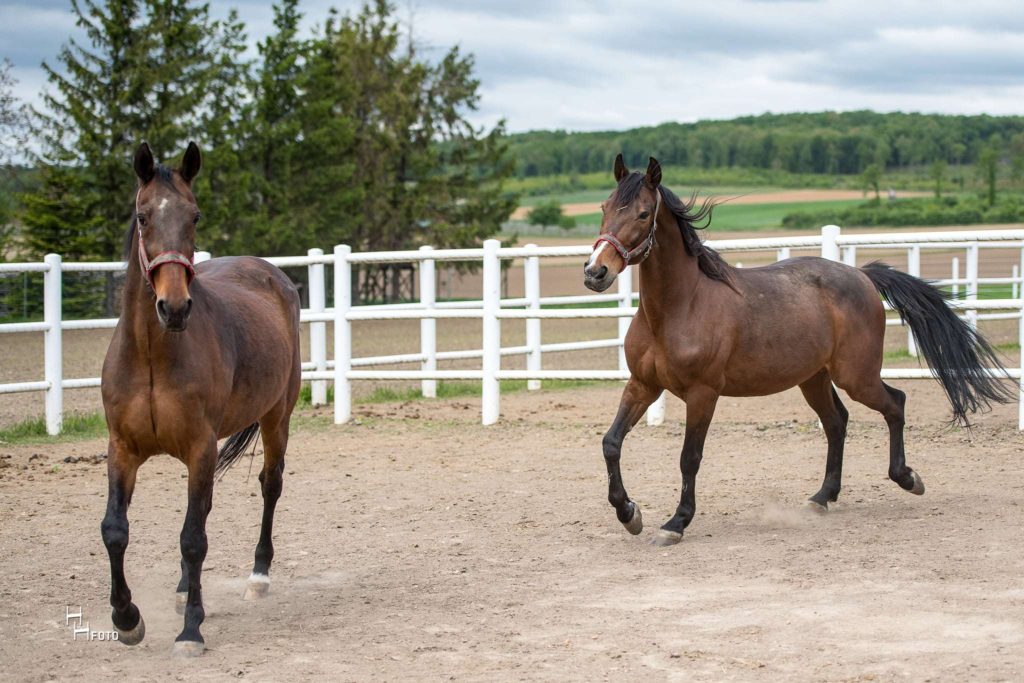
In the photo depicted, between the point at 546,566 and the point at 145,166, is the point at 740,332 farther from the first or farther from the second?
the point at 145,166

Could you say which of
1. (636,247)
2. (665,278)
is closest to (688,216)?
(665,278)

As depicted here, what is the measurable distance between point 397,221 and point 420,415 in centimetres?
2367

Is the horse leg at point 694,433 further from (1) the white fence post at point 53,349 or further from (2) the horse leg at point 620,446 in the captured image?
(1) the white fence post at point 53,349

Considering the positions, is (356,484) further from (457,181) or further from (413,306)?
(457,181)

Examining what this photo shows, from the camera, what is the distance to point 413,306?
11289 mm

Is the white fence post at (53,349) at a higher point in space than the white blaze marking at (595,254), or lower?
lower

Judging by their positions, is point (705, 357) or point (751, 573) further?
point (705, 357)

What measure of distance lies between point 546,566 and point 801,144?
8100 cm

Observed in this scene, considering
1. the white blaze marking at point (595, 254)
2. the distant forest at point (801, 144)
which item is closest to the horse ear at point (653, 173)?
the white blaze marking at point (595, 254)

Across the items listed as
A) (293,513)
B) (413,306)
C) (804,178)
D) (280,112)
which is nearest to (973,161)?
(804,178)

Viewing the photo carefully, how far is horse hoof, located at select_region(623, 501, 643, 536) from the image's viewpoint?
572 cm

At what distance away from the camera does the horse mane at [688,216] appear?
5.59m

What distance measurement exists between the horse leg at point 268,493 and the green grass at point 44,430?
4.63 metres

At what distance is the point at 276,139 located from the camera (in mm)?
30484
